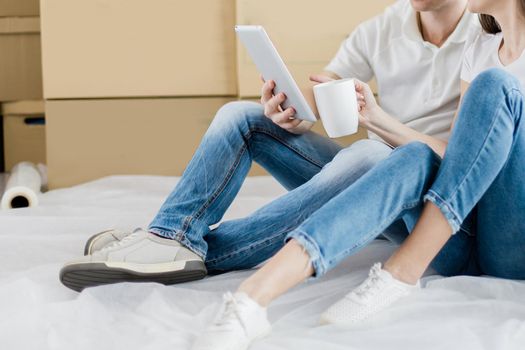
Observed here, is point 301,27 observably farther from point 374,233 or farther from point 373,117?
point 374,233

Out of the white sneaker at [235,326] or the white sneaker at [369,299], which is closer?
the white sneaker at [235,326]

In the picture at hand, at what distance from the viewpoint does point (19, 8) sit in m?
2.66

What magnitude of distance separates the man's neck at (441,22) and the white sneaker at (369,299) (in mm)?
555

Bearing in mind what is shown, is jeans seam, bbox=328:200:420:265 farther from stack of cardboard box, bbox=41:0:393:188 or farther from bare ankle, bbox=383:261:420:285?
stack of cardboard box, bbox=41:0:393:188

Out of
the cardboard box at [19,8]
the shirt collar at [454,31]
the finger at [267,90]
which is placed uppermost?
the shirt collar at [454,31]

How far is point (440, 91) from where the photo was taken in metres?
1.44

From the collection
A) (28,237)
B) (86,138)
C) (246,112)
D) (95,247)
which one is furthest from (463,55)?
(86,138)

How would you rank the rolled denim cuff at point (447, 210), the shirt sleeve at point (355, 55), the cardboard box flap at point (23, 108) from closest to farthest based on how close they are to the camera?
the rolled denim cuff at point (447, 210) < the shirt sleeve at point (355, 55) < the cardboard box flap at point (23, 108)

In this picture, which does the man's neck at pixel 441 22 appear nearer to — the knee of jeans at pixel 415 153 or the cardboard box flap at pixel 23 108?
the knee of jeans at pixel 415 153

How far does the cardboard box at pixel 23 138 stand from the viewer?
2.69 metres

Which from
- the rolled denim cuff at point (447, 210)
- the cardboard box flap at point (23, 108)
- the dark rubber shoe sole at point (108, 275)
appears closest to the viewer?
the rolled denim cuff at point (447, 210)

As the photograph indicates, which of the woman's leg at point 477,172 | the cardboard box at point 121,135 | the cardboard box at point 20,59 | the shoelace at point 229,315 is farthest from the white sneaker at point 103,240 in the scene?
the cardboard box at point 20,59

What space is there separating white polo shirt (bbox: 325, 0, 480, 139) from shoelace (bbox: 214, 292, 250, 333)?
571 mm

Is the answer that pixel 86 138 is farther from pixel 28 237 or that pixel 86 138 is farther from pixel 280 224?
pixel 280 224
